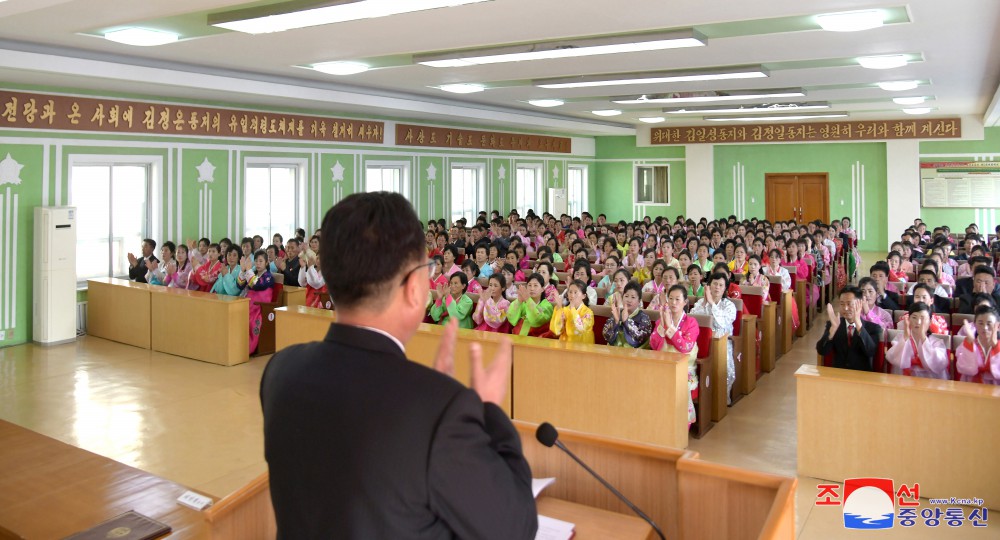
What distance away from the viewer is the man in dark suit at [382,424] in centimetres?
135

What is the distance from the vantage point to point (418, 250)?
1510mm

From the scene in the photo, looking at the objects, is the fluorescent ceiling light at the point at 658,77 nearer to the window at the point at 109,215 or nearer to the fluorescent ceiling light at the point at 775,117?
the window at the point at 109,215

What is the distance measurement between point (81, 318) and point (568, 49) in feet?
22.5

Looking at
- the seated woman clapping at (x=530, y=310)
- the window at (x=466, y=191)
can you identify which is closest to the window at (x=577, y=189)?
the window at (x=466, y=191)

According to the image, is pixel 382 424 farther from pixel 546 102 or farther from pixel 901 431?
pixel 546 102

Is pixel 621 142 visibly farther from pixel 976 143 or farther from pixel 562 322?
pixel 562 322

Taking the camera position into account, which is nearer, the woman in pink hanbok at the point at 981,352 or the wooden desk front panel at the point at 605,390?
the woman in pink hanbok at the point at 981,352

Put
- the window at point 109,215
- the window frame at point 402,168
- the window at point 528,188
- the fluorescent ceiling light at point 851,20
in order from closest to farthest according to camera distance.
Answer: the fluorescent ceiling light at point 851,20 < the window at point 109,215 < the window frame at point 402,168 < the window at point 528,188

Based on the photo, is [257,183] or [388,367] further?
[257,183]

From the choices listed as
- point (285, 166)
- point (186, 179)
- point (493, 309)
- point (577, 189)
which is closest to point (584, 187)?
point (577, 189)

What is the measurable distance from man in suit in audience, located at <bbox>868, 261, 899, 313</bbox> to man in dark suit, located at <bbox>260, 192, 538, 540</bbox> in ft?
21.3

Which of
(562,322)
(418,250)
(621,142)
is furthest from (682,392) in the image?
(621,142)

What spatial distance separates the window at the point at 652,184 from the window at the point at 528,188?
3.21 meters

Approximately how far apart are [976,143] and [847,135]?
255 centimetres
